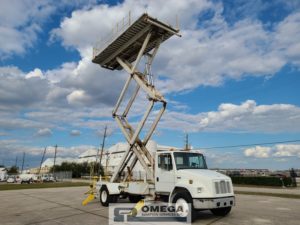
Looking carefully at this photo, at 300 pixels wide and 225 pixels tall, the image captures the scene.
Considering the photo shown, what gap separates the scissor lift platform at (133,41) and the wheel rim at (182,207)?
973cm

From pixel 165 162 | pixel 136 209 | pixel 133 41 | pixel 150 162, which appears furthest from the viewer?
pixel 133 41

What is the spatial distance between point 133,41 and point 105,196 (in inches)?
358

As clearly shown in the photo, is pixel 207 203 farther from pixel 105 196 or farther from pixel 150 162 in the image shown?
pixel 105 196

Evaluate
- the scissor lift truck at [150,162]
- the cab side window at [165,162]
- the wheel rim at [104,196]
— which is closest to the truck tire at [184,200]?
the scissor lift truck at [150,162]

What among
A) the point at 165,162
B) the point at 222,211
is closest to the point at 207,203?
the point at 222,211

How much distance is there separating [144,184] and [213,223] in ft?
13.1

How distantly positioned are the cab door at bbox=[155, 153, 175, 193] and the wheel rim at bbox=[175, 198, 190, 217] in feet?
2.44

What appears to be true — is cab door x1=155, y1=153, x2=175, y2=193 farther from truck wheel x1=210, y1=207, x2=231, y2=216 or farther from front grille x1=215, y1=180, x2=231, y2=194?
truck wheel x1=210, y1=207, x2=231, y2=216

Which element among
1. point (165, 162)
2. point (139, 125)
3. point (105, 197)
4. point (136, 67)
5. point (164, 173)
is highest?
point (136, 67)

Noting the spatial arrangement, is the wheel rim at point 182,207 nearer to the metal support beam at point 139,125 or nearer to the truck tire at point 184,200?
the truck tire at point 184,200

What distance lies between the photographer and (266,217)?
11.3 metres

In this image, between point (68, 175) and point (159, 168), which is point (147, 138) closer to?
point (159, 168)

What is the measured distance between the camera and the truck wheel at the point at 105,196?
14.6m

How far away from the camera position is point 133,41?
1761cm
